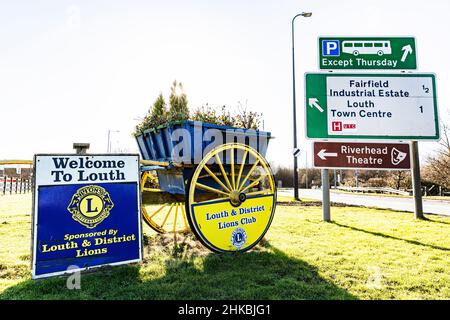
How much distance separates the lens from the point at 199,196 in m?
4.38

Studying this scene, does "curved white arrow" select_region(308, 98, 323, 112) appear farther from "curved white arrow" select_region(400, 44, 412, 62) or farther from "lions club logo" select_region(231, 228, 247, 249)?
"lions club logo" select_region(231, 228, 247, 249)

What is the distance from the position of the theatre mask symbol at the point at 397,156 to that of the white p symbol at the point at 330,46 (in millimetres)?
2978

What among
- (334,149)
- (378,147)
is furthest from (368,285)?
(378,147)

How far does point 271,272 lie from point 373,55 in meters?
6.52

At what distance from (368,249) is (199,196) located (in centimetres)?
270

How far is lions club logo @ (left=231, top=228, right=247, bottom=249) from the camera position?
4.07 meters

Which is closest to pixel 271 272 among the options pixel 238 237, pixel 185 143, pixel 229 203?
pixel 238 237

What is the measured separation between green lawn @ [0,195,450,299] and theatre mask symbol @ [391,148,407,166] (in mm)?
2644

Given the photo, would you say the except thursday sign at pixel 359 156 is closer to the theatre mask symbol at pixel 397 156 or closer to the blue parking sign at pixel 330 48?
the theatre mask symbol at pixel 397 156

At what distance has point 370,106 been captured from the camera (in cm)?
754

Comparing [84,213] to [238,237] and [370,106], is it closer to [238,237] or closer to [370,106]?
[238,237]

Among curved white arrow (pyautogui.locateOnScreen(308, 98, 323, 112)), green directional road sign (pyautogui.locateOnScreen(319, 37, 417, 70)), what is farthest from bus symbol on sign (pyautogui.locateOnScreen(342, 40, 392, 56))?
curved white arrow (pyautogui.locateOnScreen(308, 98, 323, 112))
